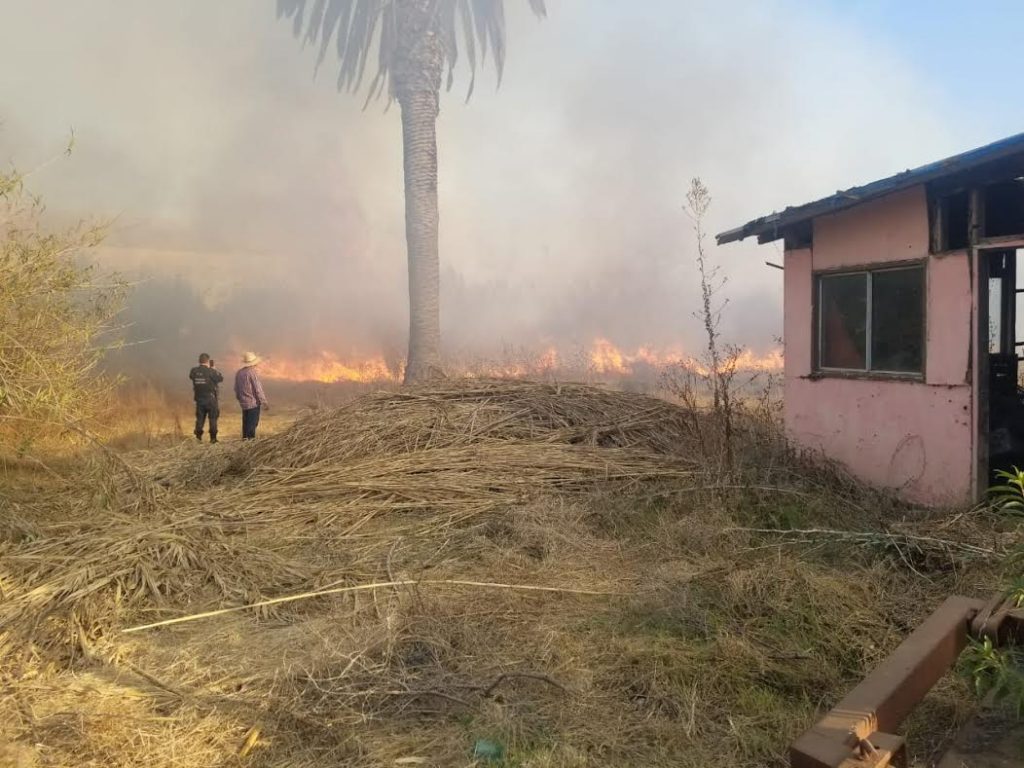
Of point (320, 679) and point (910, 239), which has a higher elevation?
point (910, 239)

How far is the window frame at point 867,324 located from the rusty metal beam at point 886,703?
4.52m

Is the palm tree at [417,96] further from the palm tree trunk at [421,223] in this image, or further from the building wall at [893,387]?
the building wall at [893,387]

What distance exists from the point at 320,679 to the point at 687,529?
3.47m

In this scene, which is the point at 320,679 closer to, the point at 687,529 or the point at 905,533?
the point at 687,529

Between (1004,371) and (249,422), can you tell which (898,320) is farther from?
(249,422)

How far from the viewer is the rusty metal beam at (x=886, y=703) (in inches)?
84.0

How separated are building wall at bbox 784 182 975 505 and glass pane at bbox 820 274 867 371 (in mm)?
159

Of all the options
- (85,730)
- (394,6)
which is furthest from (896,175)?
(394,6)

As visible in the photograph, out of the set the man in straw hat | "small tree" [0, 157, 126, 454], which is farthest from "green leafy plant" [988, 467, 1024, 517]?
the man in straw hat

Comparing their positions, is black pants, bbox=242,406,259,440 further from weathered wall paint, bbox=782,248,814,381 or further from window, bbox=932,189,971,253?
window, bbox=932,189,971,253

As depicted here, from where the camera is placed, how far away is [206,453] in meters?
10.6

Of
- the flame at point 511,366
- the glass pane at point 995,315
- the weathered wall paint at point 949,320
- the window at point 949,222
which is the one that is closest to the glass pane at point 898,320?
the weathered wall paint at point 949,320

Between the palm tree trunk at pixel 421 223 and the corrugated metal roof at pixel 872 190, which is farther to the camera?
the palm tree trunk at pixel 421 223

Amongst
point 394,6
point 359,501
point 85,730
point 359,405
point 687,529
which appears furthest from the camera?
point 394,6
